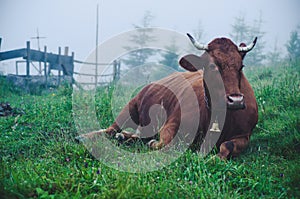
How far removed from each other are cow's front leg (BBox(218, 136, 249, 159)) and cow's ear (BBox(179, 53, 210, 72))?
0.99 m

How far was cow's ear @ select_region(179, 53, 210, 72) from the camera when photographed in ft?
13.0

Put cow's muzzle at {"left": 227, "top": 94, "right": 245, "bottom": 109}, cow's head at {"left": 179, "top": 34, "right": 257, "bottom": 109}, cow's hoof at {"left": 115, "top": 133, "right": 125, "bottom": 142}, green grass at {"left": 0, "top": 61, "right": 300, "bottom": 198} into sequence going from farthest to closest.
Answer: cow's hoof at {"left": 115, "top": 133, "right": 125, "bottom": 142}, cow's head at {"left": 179, "top": 34, "right": 257, "bottom": 109}, cow's muzzle at {"left": 227, "top": 94, "right": 245, "bottom": 109}, green grass at {"left": 0, "top": 61, "right": 300, "bottom": 198}

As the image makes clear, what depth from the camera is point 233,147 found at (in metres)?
3.75

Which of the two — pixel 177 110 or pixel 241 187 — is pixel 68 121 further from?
pixel 241 187

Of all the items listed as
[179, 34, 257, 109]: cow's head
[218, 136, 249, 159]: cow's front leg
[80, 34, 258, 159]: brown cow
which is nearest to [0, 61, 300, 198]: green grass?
[218, 136, 249, 159]: cow's front leg

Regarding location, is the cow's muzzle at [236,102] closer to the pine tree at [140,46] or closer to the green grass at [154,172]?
the green grass at [154,172]

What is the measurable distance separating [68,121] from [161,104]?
5.44 feet

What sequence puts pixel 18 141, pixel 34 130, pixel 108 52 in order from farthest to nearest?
pixel 108 52
pixel 34 130
pixel 18 141

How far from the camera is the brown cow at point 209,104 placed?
3666mm

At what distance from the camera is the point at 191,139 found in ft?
13.3

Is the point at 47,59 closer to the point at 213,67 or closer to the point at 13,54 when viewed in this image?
the point at 13,54

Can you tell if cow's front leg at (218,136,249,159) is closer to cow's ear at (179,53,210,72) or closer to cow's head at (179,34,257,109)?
cow's head at (179,34,257,109)

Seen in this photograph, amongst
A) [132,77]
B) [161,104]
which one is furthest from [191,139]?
[132,77]

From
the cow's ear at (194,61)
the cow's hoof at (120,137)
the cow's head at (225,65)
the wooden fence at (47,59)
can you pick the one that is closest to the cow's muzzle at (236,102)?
the cow's head at (225,65)
